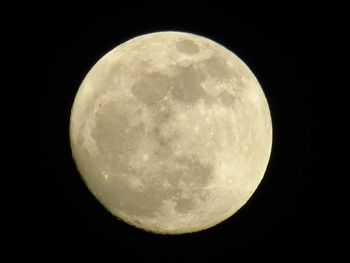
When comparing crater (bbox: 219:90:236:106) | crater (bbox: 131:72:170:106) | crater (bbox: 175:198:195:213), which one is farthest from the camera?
crater (bbox: 175:198:195:213)

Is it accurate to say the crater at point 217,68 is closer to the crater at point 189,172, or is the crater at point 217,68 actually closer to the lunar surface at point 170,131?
the lunar surface at point 170,131

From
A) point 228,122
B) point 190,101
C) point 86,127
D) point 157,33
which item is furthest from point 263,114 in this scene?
point 86,127

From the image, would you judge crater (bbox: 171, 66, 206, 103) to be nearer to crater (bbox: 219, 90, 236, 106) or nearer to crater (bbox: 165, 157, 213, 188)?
crater (bbox: 219, 90, 236, 106)

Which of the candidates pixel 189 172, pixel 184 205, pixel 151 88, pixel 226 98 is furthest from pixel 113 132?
pixel 226 98

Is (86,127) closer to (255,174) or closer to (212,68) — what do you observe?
(212,68)

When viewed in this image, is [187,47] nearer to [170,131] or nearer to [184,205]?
[170,131]

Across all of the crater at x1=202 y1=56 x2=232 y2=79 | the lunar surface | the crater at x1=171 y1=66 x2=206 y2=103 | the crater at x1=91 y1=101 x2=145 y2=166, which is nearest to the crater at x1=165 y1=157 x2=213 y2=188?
the lunar surface
